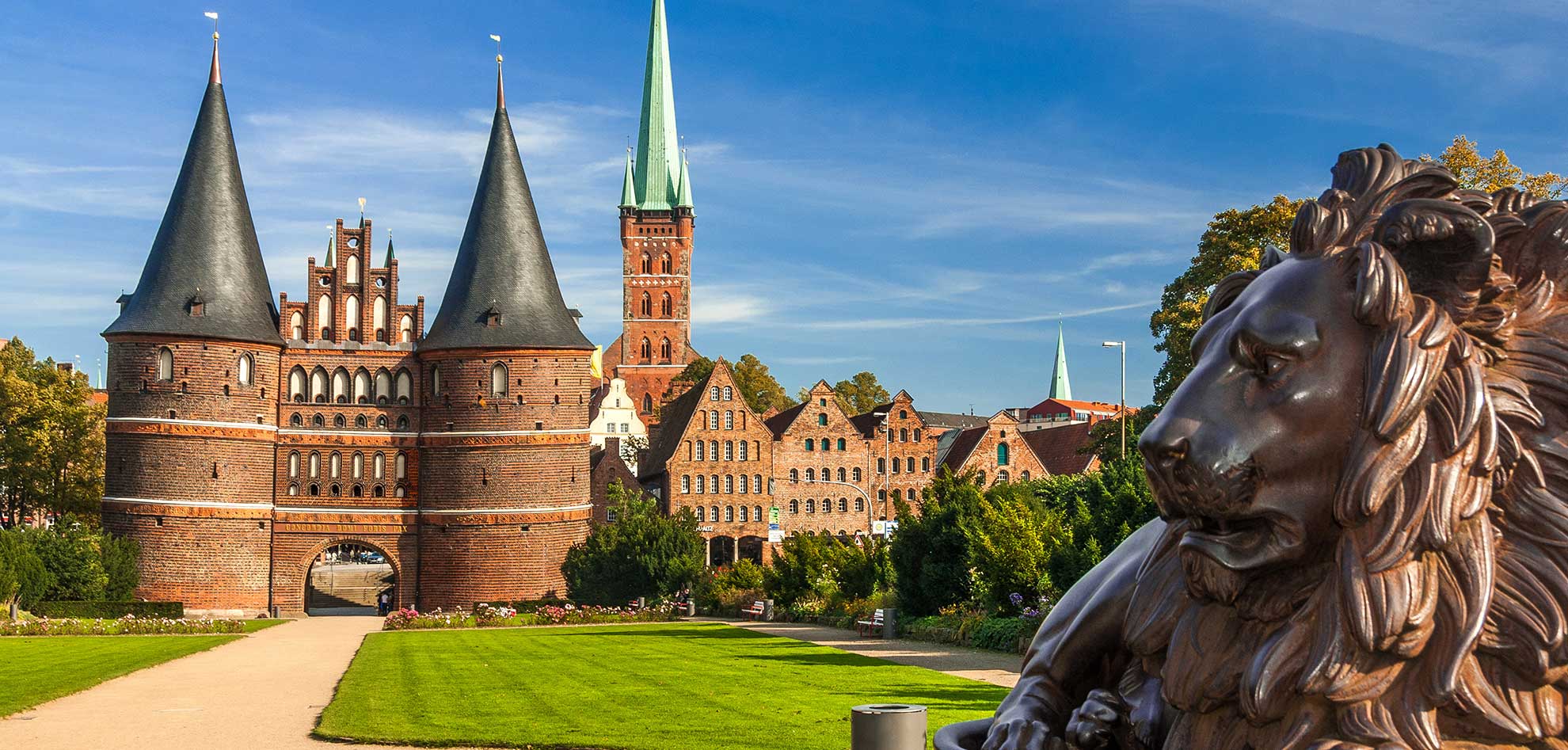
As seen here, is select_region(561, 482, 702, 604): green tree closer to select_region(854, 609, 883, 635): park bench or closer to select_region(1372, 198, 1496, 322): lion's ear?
select_region(854, 609, 883, 635): park bench

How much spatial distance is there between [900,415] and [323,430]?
2948cm

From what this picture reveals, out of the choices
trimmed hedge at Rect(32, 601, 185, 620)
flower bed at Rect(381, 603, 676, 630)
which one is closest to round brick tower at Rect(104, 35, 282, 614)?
trimmed hedge at Rect(32, 601, 185, 620)

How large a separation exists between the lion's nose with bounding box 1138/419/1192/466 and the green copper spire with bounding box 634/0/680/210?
104010 millimetres

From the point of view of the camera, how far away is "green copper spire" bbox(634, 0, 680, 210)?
104m

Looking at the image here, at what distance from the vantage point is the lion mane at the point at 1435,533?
1735mm

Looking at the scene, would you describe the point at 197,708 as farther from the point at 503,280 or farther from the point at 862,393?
the point at 862,393

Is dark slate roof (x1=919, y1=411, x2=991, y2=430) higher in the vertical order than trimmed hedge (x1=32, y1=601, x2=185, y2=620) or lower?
higher

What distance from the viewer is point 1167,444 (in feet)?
5.98

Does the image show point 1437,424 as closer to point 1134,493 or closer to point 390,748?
point 390,748

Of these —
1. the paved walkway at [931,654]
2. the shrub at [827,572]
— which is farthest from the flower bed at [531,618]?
the paved walkway at [931,654]

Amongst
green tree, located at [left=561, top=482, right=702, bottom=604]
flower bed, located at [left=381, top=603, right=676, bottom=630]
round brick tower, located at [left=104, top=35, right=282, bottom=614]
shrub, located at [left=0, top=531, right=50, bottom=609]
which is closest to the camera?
shrub, located at [left=0, top=531, right=50, bottom=609]

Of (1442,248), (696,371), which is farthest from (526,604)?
(1442,248)

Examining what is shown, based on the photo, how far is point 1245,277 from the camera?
2.10 m

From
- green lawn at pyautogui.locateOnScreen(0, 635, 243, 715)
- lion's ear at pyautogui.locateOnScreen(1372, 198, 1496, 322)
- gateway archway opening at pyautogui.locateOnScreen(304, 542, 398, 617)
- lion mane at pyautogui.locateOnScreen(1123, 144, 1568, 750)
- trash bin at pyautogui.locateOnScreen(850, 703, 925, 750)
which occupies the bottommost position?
gateway archway opening at pyautogui.locateOnScreen(304, 542, 398, 617)
